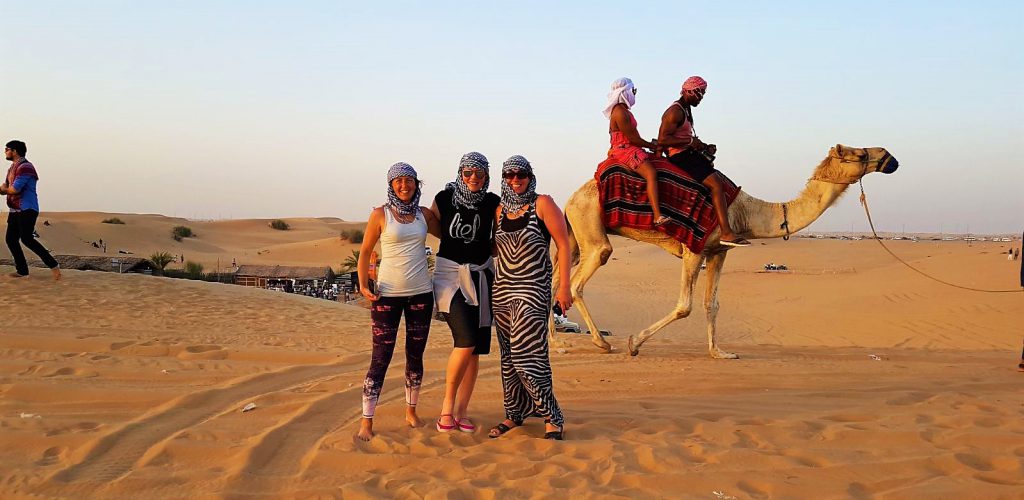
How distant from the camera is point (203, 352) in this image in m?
9.18

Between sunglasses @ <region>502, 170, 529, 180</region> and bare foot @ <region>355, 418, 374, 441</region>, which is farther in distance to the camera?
bare foot @ <region>355, 418, 374, 441</region>

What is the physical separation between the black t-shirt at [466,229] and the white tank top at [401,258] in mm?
171

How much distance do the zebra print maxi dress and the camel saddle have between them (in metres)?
3.89

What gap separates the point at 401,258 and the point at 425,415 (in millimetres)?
1530

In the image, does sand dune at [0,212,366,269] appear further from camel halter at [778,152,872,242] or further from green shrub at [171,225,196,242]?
camel halter at [778,152,872,242]

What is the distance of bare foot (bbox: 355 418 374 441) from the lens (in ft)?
18.5

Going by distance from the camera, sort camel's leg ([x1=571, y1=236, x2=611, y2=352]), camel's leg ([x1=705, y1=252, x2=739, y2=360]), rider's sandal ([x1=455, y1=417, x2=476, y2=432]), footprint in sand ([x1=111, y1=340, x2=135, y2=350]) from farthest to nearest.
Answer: camel's leg ([x1=705, y1=252, x2=739, y2=360])
camel's leg ([x1=571, y1=236, x2=611, y2=352])
footprint in sand ([x1=111, y1=340, x2=135, y2=350])
rider's sandal ([x1=455, y1=417, x2=476, y2=432])

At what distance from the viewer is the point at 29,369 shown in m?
7.68

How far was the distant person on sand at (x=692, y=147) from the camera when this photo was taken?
9.14 metres

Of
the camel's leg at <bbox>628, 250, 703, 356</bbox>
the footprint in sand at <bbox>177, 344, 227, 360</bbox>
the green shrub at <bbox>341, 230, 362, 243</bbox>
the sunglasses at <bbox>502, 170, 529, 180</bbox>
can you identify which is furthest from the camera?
the green shrub at <bbox>341, 230, 362, 243</bbox>

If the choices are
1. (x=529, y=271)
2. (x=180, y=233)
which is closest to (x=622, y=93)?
(x=529, y=271)

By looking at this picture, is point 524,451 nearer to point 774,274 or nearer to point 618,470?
point 618,470

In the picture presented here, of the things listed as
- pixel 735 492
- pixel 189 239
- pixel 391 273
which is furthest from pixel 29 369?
pixel 189 239

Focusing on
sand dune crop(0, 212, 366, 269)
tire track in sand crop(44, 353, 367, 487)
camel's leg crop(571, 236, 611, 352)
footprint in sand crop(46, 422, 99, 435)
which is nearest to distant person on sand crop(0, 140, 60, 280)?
tire track in sand crop(44, 353, 367, 487)
